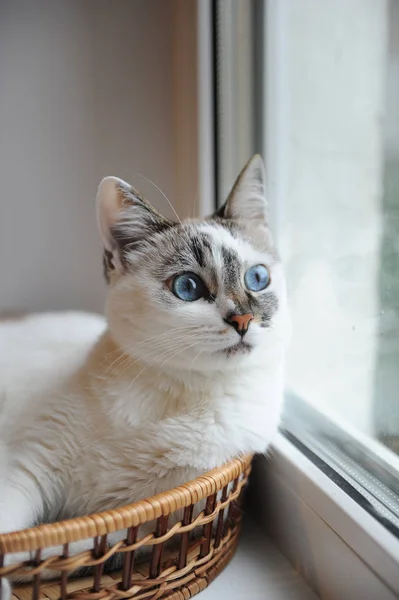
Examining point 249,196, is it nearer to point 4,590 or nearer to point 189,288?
point 189,288

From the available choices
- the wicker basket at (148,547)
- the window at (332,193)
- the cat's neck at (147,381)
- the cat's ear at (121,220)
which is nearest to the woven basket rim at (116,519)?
the wicker basket at (148,547)

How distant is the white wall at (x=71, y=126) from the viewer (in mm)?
1426

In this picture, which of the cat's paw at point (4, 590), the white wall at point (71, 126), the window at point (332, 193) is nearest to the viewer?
the cat's paw at point (4, 590)

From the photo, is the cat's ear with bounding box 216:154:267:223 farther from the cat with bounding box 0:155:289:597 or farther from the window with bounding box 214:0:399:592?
the window with bounding box 214:0:399:592

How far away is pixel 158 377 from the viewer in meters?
0.92

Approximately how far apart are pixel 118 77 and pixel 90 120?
0.42 feet

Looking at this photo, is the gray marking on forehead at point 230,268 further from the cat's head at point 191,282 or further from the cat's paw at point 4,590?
the cat's paw at point 4,590

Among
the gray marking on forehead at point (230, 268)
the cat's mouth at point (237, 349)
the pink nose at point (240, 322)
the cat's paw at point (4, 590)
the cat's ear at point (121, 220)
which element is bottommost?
the cat's paw at point (4, 590)

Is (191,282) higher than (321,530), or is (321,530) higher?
(191,282)

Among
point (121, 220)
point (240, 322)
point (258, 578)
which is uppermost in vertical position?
point (121, 220)

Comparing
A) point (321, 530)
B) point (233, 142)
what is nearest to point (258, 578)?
point (321, 530)

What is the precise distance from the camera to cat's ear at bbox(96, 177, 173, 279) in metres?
0.93

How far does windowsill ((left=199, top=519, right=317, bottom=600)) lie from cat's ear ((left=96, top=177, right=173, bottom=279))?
0.54m

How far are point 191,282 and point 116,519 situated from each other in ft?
1.17
